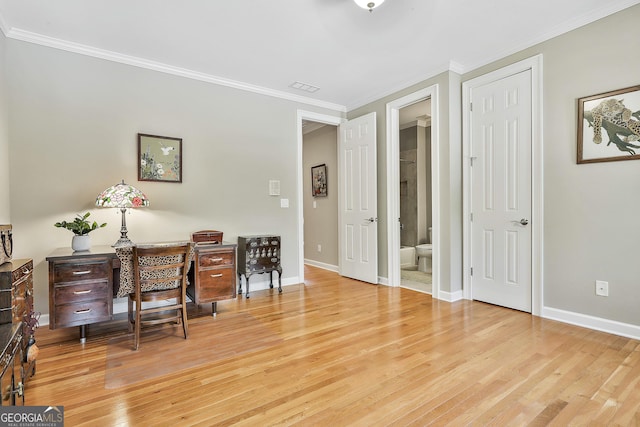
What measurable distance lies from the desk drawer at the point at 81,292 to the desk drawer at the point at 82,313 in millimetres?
39

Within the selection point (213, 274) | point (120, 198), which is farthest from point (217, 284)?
point (120, 198)

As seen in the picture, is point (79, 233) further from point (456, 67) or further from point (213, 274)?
point (456, 67)

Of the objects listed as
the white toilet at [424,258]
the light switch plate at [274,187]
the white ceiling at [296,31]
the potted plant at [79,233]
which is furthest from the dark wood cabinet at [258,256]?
the white toilet at [424,258]

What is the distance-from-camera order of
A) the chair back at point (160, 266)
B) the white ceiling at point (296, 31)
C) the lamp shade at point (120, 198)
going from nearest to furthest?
the chair back at point (160, 266) < the white ceiling at point (296, 31) < the lamp shade at point (120, 198)

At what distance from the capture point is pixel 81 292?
262 centimetres

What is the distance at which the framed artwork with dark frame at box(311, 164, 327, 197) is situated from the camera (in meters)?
5.78

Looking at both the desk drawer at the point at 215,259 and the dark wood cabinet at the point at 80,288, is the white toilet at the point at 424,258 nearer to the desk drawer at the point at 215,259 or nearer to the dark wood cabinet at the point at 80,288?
the desk drawer at the point at 215,259

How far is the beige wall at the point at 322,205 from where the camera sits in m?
5.62

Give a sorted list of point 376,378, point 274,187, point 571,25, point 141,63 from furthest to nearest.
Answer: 1. point 274,187
2. point 141,63
3. point 571,25
4. point 376,378

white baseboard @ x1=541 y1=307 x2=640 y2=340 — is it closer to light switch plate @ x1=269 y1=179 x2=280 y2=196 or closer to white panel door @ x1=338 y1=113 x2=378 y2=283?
white panel door @ x1=338 y1=113 x2=378 y2=283

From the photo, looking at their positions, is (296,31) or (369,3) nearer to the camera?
(369,3)

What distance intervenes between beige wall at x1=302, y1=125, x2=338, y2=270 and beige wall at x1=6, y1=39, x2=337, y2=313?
116 centimetres

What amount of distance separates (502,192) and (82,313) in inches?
158

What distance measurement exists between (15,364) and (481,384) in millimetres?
2503
